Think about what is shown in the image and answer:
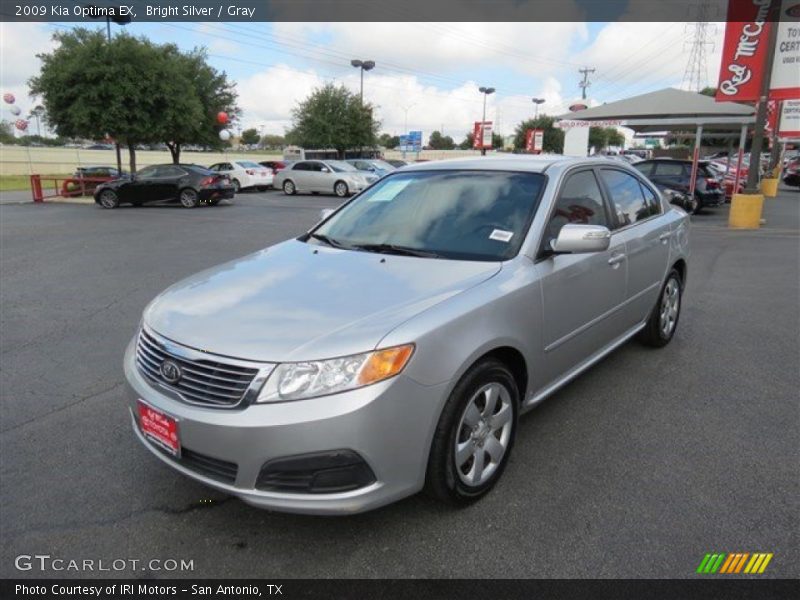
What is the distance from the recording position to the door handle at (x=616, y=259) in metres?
3.92

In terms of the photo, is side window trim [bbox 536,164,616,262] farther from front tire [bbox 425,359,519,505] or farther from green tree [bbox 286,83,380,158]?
green tree [bbox 286,83,380,158]

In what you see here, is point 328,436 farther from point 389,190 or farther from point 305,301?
point 389,190

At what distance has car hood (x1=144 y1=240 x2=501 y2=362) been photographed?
95.0 inches

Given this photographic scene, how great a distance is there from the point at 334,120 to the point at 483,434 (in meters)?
39.6

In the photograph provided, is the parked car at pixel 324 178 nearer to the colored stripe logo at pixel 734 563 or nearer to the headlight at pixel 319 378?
the headlight at pixel 319 378

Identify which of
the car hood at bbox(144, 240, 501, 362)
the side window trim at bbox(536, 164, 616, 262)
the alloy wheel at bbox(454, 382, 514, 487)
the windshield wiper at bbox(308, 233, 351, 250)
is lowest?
the alloy wheel at bbox(454, 382, 514, 487)

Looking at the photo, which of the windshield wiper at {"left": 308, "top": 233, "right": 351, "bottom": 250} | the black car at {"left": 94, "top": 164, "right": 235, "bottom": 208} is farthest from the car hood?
the black car at {"left": 94, "top": 164, "right": 235, "bottom": 208}

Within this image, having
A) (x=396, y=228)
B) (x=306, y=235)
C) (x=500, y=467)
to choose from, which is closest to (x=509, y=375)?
(x=500, y=467)

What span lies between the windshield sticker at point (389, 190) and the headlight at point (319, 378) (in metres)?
1.94

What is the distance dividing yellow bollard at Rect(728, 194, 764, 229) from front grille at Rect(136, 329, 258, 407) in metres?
14.9

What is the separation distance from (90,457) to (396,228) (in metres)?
2.26

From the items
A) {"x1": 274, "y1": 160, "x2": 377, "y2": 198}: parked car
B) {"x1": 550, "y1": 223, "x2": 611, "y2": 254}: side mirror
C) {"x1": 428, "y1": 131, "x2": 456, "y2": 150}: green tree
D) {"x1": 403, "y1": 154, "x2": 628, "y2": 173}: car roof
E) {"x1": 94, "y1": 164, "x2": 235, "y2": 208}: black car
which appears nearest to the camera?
{"x1": 550, "y1": 223, "x2": 611, "y2": 254}: side mirror

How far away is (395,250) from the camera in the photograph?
3.41 m

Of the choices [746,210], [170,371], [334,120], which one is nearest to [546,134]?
[334,120]
